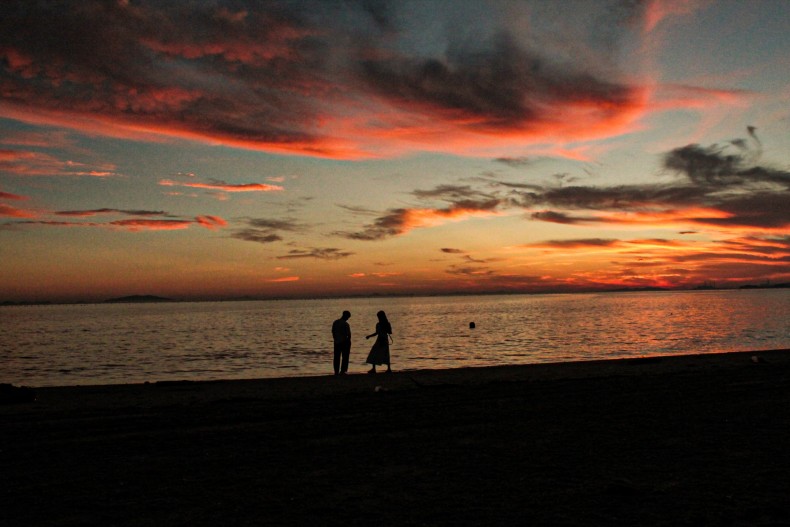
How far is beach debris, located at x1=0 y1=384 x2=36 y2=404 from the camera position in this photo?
50.1 feet

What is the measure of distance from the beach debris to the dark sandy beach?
498mm

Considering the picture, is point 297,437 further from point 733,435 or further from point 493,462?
point 733,435

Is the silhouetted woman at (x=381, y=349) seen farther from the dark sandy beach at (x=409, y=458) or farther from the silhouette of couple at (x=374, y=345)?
the dark sandy beach at (x=409, y=458)

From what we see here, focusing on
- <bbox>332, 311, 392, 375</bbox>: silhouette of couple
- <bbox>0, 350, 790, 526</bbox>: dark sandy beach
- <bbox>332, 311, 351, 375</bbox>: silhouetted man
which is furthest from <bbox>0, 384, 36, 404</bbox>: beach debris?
<bbox>332, 311, 392, 375</bbox>: silhouette of couple

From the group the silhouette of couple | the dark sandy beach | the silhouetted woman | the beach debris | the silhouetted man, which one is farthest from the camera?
the silhouetted woman

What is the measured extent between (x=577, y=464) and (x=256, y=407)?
8.51 metres

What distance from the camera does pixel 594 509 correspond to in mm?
6191

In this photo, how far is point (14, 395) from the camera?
1537 centimetres

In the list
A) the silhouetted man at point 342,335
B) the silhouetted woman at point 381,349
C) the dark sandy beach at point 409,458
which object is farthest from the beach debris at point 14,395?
the silhouetted woman at point 381,349

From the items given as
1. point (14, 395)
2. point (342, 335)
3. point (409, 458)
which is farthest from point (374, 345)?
point (409, 458)

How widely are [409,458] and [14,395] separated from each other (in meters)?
12.7

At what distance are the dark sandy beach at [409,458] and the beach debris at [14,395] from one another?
498 mm

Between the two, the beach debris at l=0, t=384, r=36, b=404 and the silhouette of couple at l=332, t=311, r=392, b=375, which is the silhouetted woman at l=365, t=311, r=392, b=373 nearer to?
the silhouette of couple at l=332, t=311, r=392, b=375

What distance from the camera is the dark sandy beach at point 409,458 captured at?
6.26 meters
